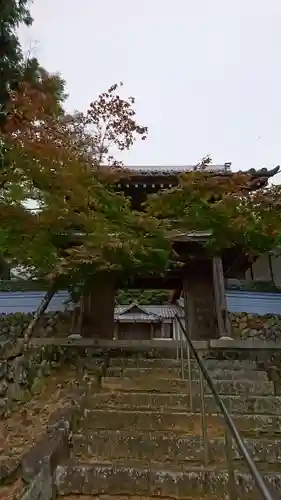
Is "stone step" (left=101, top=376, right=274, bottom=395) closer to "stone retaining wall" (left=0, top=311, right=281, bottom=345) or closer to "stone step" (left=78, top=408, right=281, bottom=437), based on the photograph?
"stone step" (left=78, top=408, right=281, bottom=437)

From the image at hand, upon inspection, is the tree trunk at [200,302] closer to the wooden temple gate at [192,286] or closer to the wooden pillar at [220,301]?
the wooden temple gate at [192,286]

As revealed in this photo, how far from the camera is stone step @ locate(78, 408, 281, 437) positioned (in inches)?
146

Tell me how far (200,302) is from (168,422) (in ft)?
17.3

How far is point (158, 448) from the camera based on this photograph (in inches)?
129

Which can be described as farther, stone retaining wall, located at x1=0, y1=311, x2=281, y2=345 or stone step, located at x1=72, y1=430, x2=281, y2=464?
stone retaining wall, located at x1=0, y1=311, x2=281, y2=345

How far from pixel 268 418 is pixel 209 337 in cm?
462

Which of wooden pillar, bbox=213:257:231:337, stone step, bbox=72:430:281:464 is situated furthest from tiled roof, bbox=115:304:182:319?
stone step, bbox=72:430:281:464

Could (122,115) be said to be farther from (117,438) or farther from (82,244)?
(117,438)

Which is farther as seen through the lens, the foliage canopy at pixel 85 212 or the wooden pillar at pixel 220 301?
the wooden pillar at pixel 220 301

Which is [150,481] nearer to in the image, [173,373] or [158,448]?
[158,448]

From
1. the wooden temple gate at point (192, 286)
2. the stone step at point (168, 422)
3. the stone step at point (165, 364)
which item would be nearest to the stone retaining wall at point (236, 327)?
the wooden temple gate at point (192, 286)

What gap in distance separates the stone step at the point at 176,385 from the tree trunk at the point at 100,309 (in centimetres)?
332

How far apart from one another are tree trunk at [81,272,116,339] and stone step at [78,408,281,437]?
16.1 feet

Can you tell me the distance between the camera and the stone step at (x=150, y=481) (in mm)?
2681
